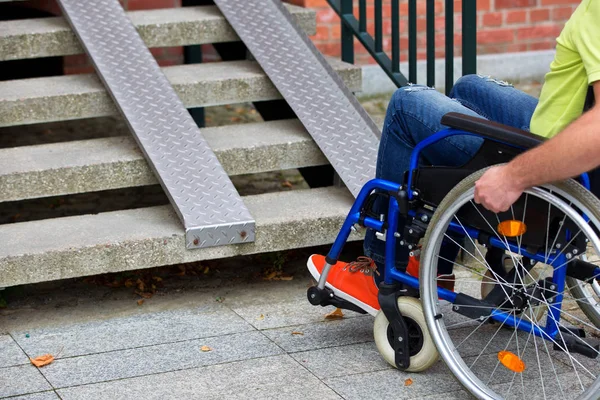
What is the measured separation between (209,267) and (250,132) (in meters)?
0.59

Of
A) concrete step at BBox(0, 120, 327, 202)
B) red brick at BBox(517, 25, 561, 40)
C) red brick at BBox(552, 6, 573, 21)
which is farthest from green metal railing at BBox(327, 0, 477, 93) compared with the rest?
red brick at BBox(552, 6, 573, 21)

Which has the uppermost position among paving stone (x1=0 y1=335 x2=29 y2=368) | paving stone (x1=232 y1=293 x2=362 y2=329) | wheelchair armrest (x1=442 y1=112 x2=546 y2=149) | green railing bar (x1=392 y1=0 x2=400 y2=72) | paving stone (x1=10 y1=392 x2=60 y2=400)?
wheelchair armrest (x1=442 y1=112 x2=546 y2=149)

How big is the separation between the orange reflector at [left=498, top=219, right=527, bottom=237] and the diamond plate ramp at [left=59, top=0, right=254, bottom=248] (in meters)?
1.19

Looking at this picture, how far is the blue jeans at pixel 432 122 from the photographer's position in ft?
9.34

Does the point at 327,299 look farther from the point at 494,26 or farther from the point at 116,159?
the point at 494,26

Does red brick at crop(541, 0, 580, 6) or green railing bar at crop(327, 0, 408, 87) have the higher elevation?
green railing bar at crop(327, 0, 408, 87)

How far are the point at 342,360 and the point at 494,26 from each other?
413 centimetres

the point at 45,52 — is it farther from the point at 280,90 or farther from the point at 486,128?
the point at 486,128

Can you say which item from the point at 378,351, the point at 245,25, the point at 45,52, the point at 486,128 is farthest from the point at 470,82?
the point at 45,52

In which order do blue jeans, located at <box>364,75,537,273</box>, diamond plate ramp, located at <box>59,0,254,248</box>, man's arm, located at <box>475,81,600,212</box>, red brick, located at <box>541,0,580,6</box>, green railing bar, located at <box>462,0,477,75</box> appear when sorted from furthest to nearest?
red brick, located at <box>541,0,580,6</box>, green railing bar, located at <box>462,0,477,75</box>, diamond plate ramp, located at <box>59,0,254,248</box>, blue jeans, located at <box>364,75,537,273</box>, man's arm, located at <box>475,81,600,212</box>

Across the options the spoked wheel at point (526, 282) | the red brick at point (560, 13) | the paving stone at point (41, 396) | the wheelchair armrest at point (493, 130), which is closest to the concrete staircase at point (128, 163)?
the paving stone at point (41, 396)

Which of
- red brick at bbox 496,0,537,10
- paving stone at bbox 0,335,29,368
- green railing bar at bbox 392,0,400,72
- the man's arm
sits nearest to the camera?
the man's arm

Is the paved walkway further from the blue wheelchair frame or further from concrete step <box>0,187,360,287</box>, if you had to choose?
the blue wheelchair frame

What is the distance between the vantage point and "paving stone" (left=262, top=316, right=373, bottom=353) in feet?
10.6
